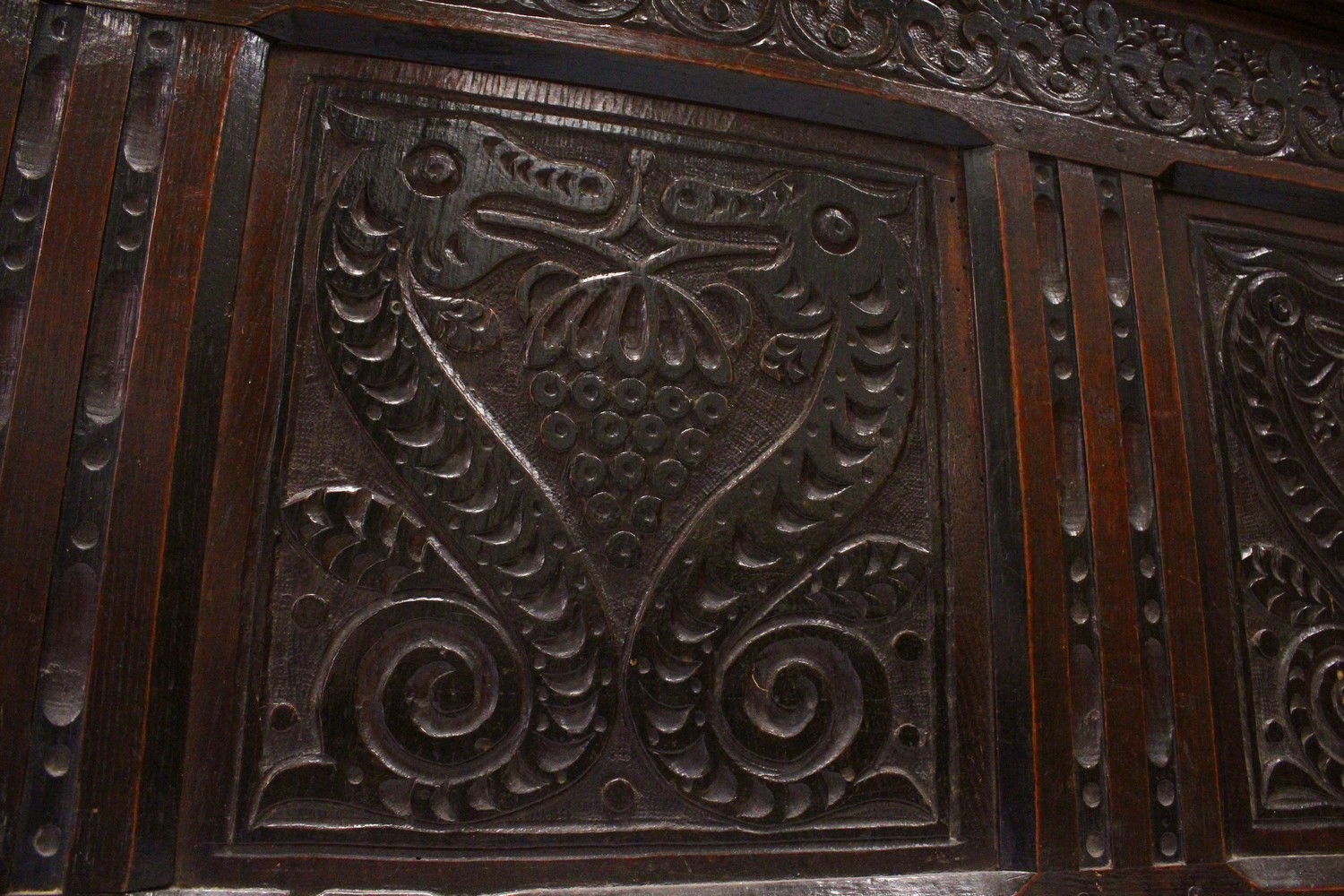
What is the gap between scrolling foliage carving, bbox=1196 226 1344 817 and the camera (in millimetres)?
1035

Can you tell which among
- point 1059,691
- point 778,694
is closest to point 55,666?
point 778,694

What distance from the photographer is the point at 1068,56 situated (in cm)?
111

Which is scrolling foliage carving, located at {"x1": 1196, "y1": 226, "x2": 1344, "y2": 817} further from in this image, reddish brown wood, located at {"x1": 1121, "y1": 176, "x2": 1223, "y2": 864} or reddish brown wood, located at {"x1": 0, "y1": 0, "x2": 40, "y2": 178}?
reddish brown wood, located at {"x1": 0, "y1": 0, "x2": 40, "y2": 178}

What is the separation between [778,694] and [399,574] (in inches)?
14.4

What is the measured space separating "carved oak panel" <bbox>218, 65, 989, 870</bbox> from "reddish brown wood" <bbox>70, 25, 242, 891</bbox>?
0.08m

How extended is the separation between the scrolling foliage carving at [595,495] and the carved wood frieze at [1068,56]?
0.12 meters

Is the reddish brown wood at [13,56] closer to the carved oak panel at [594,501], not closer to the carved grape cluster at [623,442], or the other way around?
the carved oak panel at [594,501]

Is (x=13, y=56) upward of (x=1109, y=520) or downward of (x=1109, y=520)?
upward

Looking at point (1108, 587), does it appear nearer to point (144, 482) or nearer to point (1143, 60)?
point (1143, 60)

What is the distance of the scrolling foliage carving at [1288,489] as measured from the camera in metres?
1.04

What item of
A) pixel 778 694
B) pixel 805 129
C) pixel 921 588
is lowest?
pixel 778 694

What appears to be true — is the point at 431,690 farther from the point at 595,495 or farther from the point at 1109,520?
the point at 1109,520

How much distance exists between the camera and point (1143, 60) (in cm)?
113

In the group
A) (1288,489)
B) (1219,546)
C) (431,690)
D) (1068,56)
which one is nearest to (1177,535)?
(1219,546)
